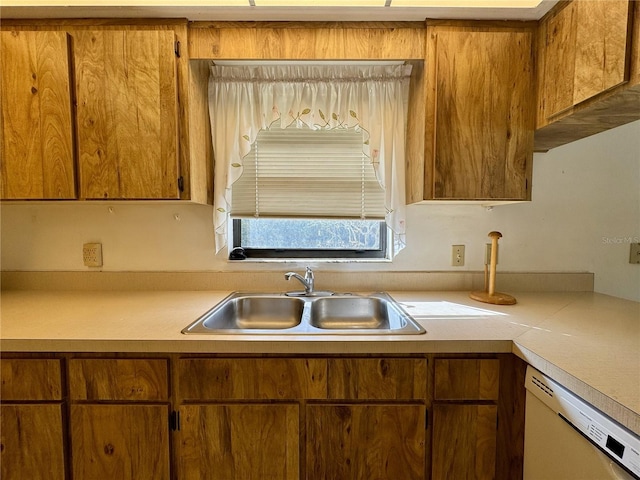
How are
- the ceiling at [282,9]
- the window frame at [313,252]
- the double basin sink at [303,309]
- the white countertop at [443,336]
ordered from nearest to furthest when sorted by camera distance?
the white countertop at [443,336] → the ceiling at [282,9] → the double basin sink at [303,309] → the window frame at [313,252]

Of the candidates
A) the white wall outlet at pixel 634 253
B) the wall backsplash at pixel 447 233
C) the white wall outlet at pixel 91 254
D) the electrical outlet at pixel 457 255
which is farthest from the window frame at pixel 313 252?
the white wall outlet at pixel 634 253

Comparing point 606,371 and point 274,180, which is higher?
point 274,180

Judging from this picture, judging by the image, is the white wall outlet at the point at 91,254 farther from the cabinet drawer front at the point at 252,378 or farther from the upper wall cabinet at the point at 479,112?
the upper wall cabinet at the point at 479,112

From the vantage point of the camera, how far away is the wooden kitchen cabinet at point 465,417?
1005mm

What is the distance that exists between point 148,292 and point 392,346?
1268mm

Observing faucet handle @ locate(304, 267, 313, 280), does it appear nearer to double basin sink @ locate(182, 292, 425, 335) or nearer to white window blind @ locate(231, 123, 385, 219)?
double basin sink @ locate(182, 292, 425, 335)

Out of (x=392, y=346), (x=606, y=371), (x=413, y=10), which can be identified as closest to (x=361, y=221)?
(x=392, y=346)

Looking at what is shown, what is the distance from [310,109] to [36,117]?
1157mm

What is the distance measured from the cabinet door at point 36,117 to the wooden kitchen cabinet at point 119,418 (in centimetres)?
76

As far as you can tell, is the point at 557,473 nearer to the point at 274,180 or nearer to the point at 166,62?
the point at 274,180

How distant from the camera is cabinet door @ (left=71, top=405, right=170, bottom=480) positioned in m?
1.02

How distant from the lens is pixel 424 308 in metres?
1.31

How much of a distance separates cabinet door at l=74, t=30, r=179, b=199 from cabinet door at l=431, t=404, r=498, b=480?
4.35ft

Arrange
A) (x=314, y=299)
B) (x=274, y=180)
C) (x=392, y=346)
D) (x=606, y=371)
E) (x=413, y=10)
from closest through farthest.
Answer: (x=606, y=371) < (x=392, y=346) < (x=413, y=10) < (x=314, y=299) < (x=274, y=180)
